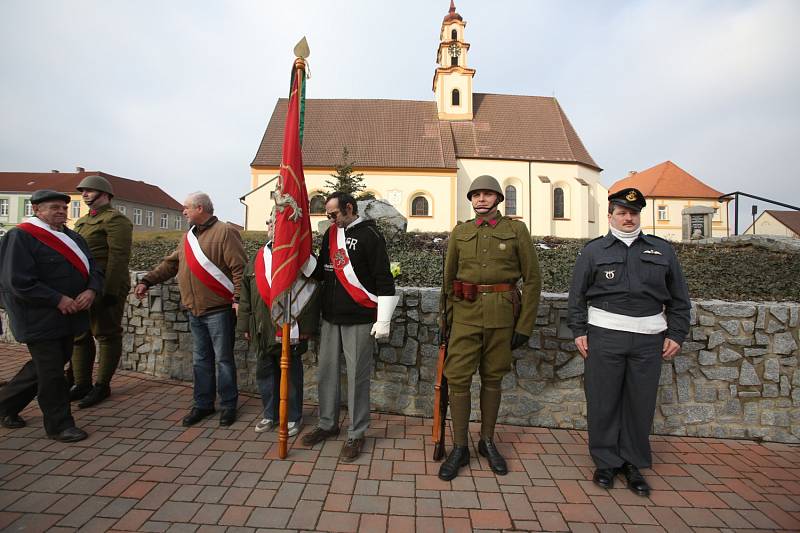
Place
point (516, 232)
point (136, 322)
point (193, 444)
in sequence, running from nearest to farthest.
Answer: point (516, 232) < point (193, 444) < point (136, 322)

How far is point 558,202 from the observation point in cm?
3073

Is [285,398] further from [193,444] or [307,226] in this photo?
[307,226]

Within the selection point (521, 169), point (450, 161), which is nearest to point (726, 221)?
point (521, 169)

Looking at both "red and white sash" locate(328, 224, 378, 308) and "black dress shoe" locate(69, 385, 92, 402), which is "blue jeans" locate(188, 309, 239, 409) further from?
"black dress shoe" locate(69, 385, 92, 402)

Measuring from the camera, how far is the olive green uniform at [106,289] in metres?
4.18

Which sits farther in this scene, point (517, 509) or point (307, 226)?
point (307, 226)

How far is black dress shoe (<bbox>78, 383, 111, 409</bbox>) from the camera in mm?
4070

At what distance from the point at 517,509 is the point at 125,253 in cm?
422

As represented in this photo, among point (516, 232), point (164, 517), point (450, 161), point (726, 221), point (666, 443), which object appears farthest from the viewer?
point (726, 221)

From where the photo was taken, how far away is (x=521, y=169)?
29.8 m

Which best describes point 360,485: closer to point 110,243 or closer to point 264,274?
point 264,274

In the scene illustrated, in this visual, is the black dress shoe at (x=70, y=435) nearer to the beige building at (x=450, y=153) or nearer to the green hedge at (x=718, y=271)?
the green hedge at (x=718, y=271)

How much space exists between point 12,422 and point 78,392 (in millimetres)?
666

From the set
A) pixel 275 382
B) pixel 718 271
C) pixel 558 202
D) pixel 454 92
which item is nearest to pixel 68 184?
pixel 454 92
